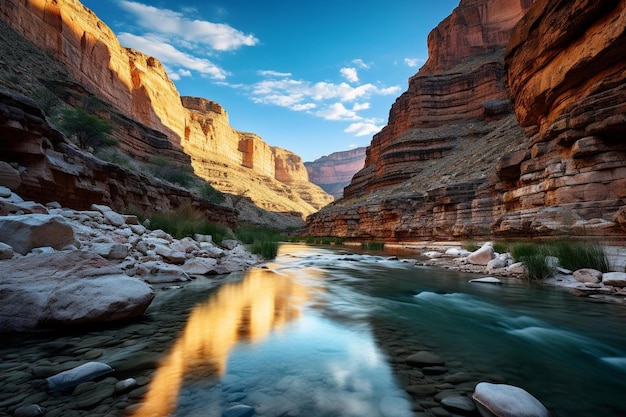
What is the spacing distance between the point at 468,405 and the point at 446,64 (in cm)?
5793

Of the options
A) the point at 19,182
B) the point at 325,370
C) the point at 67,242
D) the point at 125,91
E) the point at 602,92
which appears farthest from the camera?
the point at 125,91

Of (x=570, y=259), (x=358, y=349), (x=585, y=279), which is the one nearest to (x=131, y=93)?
(x=358, y=349)

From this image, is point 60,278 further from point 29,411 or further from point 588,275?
point 588,275

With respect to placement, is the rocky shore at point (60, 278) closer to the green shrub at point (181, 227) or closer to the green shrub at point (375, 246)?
the green shrub at point (181, 227)

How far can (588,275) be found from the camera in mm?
5008

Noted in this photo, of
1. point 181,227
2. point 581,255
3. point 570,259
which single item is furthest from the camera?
point 181,227

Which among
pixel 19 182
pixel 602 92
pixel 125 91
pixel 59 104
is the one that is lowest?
pixel 19 182

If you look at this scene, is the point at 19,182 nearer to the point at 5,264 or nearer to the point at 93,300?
the point at 5,264

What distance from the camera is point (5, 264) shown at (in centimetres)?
275

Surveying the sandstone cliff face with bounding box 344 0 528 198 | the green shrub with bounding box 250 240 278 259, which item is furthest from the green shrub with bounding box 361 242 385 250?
the sandstone cliff face with bounding box 344 0 528 198

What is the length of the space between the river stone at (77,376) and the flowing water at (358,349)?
6.4 inches

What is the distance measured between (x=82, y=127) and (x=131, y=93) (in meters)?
38.0

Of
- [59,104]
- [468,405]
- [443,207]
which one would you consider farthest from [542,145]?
[59,104]

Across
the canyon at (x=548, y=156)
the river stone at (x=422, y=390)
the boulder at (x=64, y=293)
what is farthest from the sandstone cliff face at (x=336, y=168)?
the river stone at (x=422, y=390)
